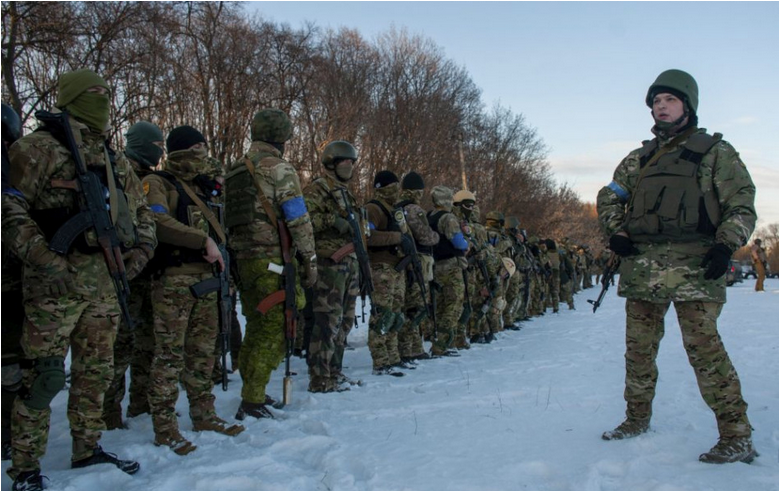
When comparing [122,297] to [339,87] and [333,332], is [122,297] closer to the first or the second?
[333,332]

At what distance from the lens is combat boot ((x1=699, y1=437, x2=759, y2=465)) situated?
124 inches

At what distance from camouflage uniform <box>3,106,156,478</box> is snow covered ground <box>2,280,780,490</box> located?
0.31 metres

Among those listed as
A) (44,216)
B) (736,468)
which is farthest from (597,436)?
(44,216)

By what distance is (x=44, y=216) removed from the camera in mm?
3107

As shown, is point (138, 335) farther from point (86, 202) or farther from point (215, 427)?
point (86, 202)

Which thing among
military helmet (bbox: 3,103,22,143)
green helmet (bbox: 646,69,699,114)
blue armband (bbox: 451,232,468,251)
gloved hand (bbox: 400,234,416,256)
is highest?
green helmet (bbox: 646,69,699,114)

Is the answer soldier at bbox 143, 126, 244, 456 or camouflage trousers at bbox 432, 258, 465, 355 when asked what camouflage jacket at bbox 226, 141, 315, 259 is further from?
camouflage trousers at bbox 432, 258, 465, 355

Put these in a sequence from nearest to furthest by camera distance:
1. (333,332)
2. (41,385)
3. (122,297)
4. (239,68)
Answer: (41,385)
(122,297)
(333,332)
(239,68)

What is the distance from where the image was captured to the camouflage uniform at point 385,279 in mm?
6453

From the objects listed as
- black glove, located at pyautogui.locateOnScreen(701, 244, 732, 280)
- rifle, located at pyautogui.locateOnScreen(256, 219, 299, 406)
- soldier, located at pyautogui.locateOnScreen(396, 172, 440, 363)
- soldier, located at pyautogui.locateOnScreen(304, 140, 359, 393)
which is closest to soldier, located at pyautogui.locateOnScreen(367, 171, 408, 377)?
soldier, located at pyautogui.locateOnScreen(396, 172, 440, 363)

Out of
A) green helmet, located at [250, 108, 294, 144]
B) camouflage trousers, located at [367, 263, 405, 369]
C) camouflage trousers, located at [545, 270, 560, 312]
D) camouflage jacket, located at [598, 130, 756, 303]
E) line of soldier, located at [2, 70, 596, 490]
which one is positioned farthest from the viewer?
camouflage trousers, located at [545, 270, 560, 312]

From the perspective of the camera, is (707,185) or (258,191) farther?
(258,191)

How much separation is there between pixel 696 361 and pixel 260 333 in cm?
302

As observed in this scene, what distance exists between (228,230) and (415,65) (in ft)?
78.6
